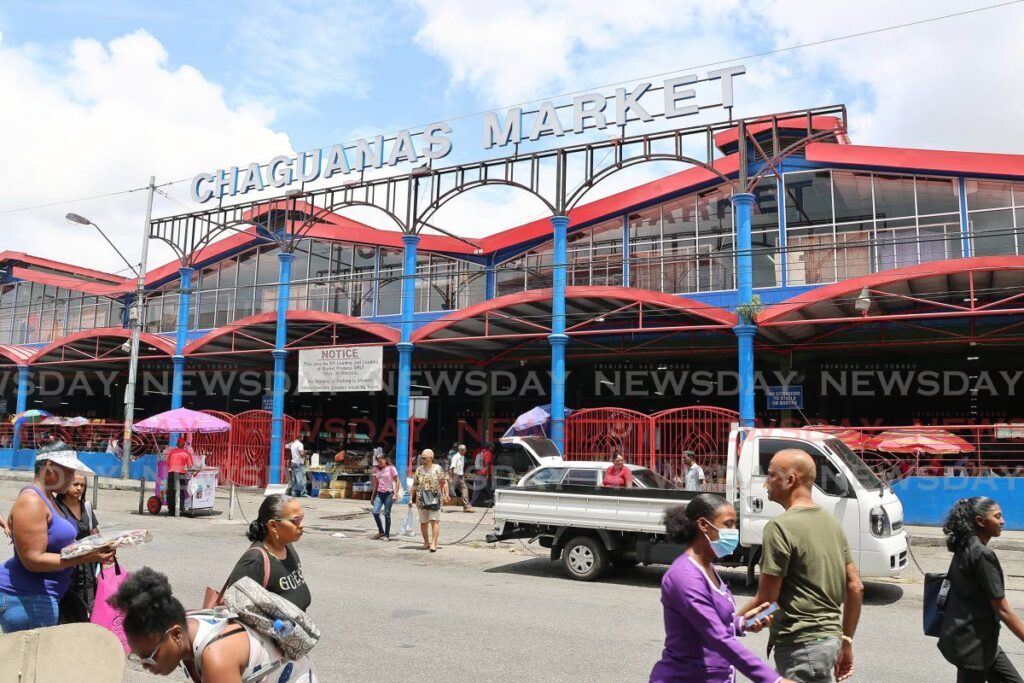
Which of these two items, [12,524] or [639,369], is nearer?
[12,524]

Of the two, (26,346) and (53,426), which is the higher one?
(26,346)

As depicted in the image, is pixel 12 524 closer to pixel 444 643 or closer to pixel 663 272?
pixel 444 643

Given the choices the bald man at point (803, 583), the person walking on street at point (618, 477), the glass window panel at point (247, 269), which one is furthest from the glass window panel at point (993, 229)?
the glass window panel at point (247, 269)

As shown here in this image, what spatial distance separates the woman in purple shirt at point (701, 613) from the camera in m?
3.61

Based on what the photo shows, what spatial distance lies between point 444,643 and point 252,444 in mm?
20455

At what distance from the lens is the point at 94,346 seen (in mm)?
33562

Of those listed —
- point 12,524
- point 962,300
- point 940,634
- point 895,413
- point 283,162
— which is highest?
point 283,162

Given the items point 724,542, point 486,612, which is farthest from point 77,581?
point 486,612

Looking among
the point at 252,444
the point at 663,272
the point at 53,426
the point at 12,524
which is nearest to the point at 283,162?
the point at 252,444

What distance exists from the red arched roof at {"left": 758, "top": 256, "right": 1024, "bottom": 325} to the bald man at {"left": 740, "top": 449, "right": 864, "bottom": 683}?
49.7ft

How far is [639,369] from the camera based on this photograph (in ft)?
95.5

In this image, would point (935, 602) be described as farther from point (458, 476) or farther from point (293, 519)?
point (458, 476)

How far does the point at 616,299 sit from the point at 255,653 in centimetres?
1854

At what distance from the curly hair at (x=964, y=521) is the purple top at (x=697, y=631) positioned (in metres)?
1.84
